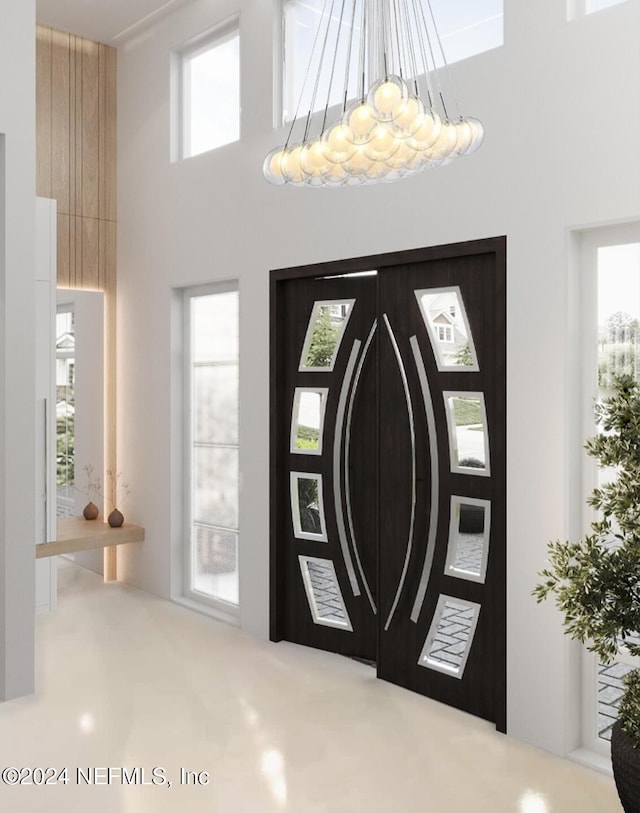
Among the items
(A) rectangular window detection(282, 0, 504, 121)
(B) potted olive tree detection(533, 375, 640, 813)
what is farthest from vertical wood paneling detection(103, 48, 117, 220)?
(B) potted olive tree detection(533, 375, 640, 813)

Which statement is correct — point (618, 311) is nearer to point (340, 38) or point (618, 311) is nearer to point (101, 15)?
point (340, 38)

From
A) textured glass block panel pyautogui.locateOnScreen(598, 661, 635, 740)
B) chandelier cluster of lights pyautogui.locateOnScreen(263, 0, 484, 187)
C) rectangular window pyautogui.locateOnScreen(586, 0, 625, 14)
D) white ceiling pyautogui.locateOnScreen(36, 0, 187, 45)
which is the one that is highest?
white ceiling pyautogui.locateOnScreen(36, 0, 187, 45)

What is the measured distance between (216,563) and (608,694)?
8.42 feet

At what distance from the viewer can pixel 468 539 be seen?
3.44 meters

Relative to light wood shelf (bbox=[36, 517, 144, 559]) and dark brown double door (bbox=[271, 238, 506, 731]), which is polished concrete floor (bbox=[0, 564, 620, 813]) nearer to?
dark brown double door (bbox=[271, 238, 506, 731])

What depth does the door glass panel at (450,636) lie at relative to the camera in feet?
11.3

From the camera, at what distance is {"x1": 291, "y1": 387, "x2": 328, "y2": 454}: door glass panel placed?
163 inches

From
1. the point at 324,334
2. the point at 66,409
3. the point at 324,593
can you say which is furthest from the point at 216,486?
the point at 66,409

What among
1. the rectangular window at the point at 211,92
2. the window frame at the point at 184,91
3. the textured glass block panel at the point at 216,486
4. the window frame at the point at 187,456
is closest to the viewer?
the rectangular window at the point at 211,92

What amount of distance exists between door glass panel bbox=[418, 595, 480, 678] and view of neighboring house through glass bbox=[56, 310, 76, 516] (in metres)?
3.10

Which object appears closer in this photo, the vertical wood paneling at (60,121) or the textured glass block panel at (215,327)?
the textured glass block panel at (215,327)

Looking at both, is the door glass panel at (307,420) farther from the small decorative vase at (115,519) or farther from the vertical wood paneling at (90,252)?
the vertical wood paneling at (90,252)

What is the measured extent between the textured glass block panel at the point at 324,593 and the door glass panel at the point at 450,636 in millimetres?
584

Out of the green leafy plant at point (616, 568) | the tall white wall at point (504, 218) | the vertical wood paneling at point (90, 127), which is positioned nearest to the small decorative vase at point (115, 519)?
the tall white wall at point (504, 218)
